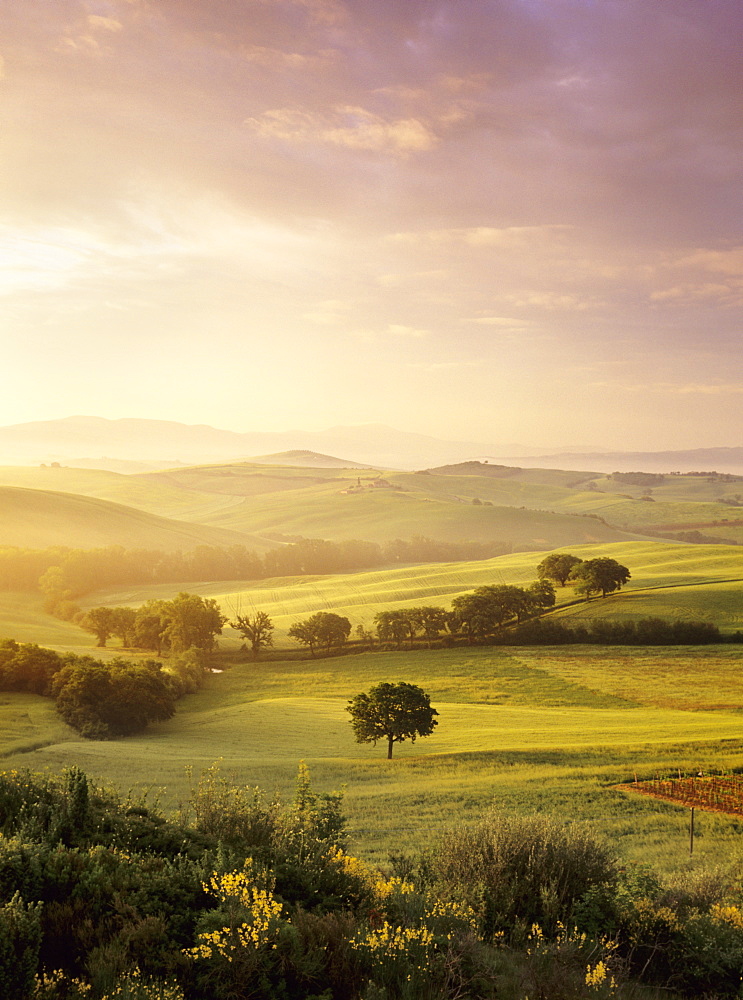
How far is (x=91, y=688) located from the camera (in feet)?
145

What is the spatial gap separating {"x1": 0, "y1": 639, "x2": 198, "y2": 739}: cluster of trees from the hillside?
100m

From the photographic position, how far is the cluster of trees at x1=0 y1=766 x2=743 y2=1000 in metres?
7.00

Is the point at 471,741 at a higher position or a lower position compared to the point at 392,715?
lower

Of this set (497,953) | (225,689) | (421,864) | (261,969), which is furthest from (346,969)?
(225,689)

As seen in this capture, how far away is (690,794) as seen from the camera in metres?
23.9

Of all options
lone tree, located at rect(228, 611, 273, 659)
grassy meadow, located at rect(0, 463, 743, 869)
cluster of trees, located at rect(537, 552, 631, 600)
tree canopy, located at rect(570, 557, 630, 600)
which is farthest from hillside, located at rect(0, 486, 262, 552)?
tree canopy, located at rect(570, 557, 630, 600)

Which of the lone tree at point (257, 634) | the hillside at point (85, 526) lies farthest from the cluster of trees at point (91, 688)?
the hillside at point (85, 526)

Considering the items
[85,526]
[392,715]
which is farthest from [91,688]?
[85,526]

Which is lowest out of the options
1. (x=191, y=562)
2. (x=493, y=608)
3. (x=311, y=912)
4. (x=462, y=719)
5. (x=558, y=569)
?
(x=462, y=719)

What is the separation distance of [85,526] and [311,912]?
16173 centimetres

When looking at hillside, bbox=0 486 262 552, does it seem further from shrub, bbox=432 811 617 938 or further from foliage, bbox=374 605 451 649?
shrub, bbox=432 811 617 938

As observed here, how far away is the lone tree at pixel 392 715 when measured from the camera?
123 ft

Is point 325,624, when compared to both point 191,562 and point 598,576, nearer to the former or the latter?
point 598,576

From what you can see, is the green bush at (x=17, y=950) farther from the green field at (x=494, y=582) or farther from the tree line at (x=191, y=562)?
the tree line at (x=191, y=562)
